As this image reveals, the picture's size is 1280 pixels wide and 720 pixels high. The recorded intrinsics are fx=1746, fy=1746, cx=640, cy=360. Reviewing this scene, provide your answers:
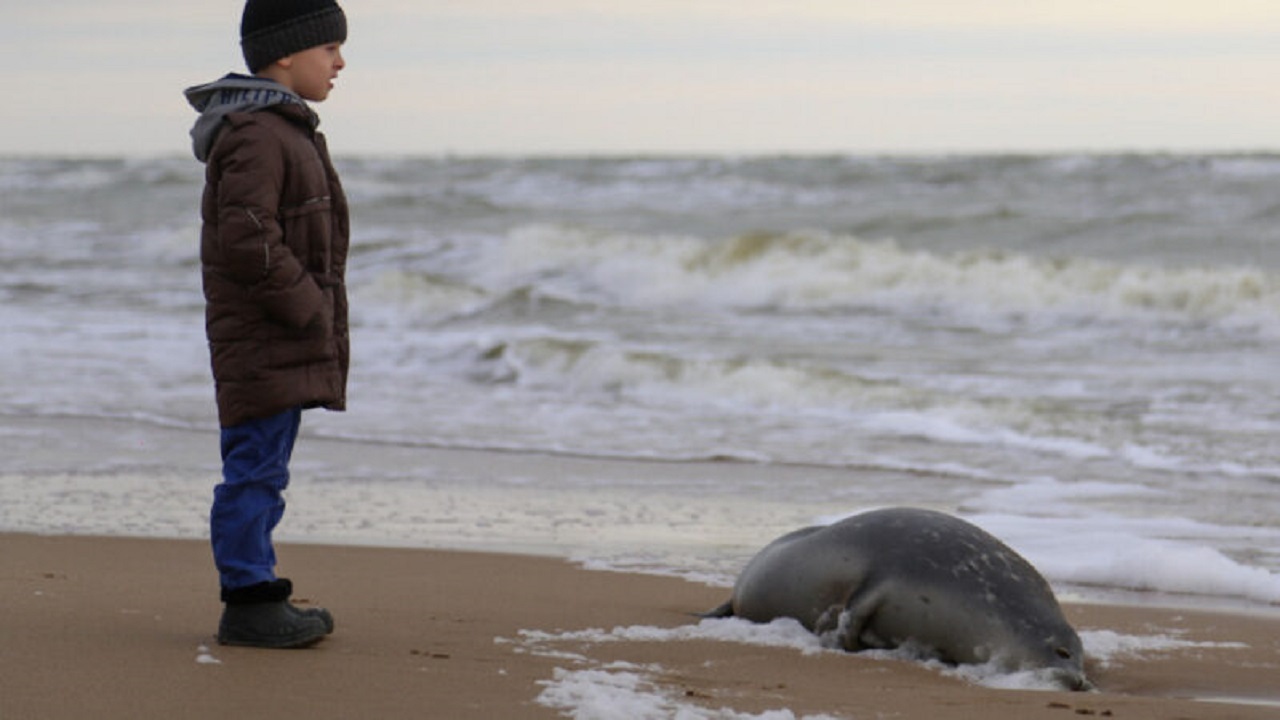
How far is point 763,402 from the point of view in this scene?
37.7 feet

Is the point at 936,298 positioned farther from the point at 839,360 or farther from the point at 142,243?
the point at 142,243

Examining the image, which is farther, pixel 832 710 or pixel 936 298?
pixel 936 298

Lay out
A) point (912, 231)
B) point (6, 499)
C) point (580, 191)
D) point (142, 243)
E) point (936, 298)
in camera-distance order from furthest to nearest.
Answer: point (580, 191) → point (142, 243) → point (912, 231) → point (936, 298) → point (6, 499)

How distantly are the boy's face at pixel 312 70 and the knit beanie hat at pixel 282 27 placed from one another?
0.02m

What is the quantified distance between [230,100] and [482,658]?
1.44 meters

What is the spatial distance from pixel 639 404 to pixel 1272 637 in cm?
Answer: 660

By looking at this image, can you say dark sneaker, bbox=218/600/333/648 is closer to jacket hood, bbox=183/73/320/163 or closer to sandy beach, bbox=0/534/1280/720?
sandy beach, bbox=0/534/1280/720

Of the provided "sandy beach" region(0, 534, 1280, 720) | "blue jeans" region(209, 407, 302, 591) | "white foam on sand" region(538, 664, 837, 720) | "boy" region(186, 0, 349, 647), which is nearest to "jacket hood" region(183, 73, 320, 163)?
"boy" region(186, 0, 349, 647)

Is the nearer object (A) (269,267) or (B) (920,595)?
(A) (269,267)

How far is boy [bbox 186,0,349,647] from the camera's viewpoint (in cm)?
389

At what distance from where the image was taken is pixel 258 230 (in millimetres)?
3854

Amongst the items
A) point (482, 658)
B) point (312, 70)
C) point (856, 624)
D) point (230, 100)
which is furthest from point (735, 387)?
point (230, 100)

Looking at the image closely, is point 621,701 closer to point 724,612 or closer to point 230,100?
point 724,612

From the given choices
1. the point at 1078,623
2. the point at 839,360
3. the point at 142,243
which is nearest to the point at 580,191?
the point at 142,243
